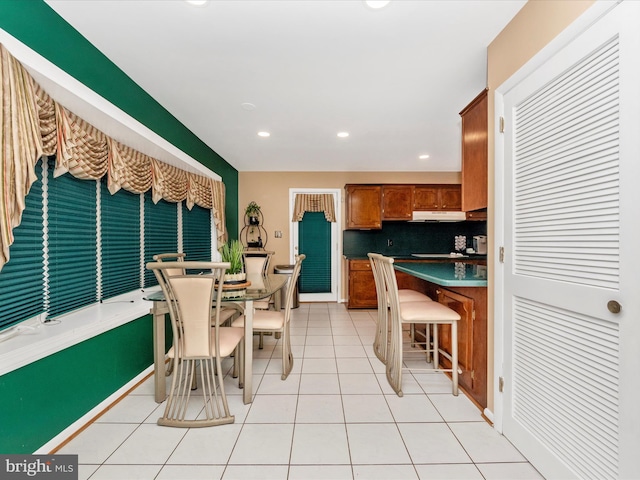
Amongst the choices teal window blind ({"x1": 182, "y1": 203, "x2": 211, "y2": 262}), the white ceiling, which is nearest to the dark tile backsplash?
the white ceiling

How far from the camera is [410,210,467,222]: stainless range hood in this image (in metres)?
5.37

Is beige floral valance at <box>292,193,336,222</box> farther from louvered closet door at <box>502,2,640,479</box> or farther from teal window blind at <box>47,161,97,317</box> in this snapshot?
louvered closet door at <box>502,2,640,479</box>

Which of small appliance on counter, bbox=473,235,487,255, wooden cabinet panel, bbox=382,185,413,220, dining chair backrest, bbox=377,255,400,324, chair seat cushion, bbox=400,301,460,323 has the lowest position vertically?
chair seat cushion, bbox=400,301,460,323

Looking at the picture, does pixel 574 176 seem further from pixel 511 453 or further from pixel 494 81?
pixel 511 453

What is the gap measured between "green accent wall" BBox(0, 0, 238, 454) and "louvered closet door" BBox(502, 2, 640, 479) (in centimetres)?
262

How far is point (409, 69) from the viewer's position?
237 centimetres

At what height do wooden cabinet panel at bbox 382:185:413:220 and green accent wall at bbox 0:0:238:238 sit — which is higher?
green accent wall at bbox 0:0:238:238

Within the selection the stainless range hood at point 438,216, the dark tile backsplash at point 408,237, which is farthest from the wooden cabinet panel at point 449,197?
the dark tile backsplash at point 408,237

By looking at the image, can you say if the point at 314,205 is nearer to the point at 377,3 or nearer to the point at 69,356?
the point at 377,3

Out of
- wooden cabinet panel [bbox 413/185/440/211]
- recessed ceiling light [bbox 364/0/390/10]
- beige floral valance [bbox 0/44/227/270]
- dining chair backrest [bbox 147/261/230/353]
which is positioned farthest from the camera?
wooden cabinet panel [bbox 413/185/440/211]

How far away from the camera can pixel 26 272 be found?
69.1 inches

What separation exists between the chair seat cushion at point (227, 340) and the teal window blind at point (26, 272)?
2.75 feet

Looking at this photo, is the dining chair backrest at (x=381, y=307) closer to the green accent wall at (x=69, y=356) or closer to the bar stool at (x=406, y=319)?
the bar stool at (x=406, y=319)

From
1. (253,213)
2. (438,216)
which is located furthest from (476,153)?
(253,213)
